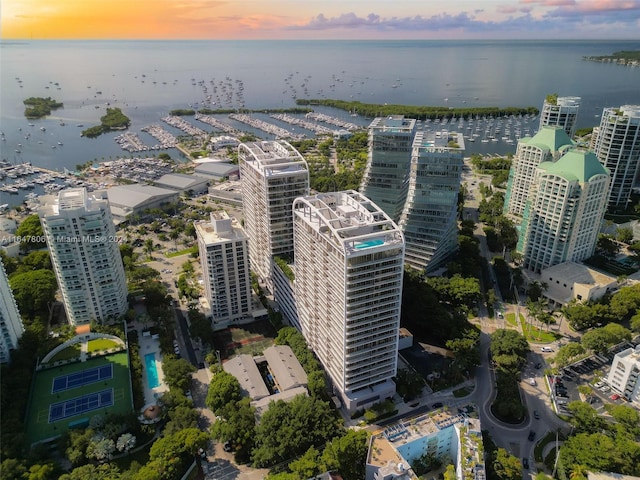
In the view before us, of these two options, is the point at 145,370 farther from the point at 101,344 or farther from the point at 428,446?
the point at 428,446

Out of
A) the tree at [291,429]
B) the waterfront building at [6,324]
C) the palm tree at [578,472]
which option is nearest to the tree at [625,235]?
the palm tree at [578,472]

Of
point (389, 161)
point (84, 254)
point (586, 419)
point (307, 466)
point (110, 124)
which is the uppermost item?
point (389, 161)

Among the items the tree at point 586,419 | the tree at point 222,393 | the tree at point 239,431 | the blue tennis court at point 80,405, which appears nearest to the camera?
the tree at point 239,431

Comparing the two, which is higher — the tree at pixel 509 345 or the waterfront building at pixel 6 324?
the waterfront building at pixel 6 324

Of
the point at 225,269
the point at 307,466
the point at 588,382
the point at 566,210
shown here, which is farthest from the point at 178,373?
the point at 566,210

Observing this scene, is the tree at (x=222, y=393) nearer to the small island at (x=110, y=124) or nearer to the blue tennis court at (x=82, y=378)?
the blue tennis court at (x=82, y=378)

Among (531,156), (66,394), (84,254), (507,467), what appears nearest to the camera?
(507,467)

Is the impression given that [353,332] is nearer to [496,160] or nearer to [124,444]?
[124,444]
